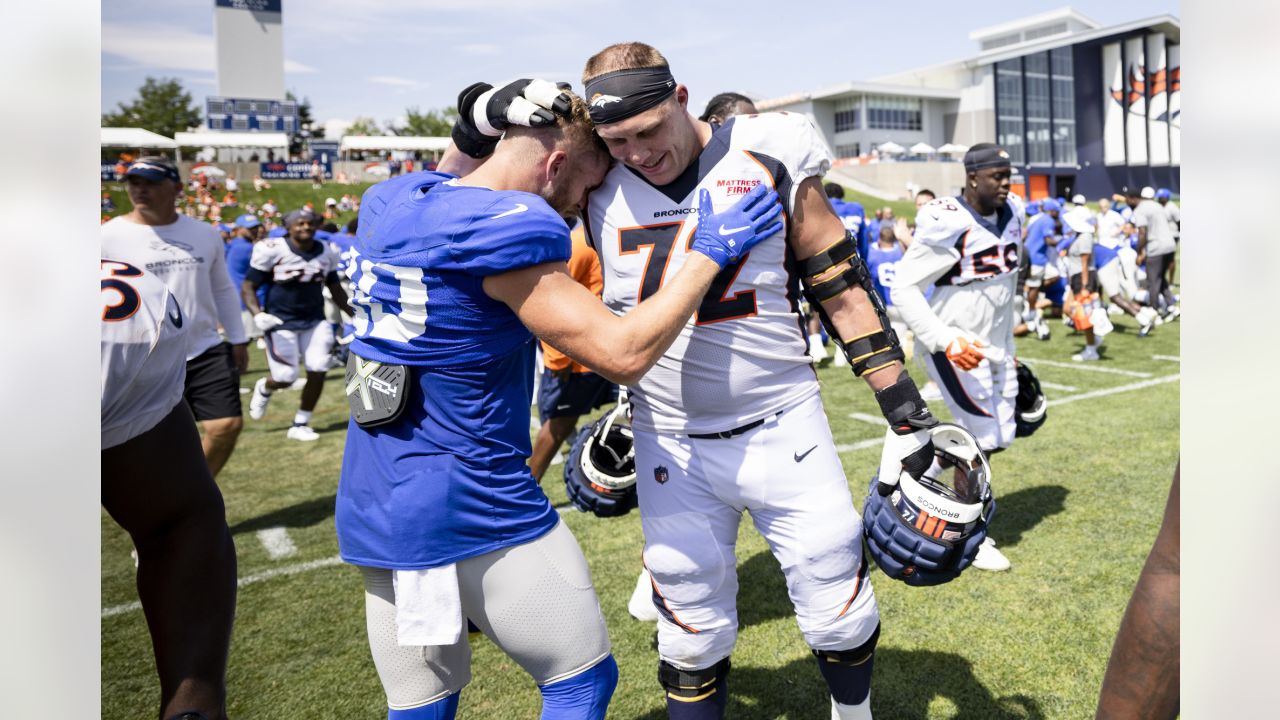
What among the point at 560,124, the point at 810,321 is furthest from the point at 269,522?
the point at 810,321

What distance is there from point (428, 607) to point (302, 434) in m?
7.62

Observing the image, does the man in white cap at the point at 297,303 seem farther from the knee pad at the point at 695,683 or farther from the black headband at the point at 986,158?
the knee pad at the point at 695,683

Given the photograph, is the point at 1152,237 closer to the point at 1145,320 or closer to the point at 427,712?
the point at 1145,320

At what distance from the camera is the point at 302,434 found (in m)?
9.17

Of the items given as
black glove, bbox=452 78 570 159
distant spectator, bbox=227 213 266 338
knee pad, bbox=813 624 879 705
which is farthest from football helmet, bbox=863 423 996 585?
distant spectator, bbox=227 213 266 338

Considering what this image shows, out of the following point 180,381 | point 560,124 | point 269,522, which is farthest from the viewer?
point 269,522

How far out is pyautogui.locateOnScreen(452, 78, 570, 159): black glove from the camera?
88.6 inches

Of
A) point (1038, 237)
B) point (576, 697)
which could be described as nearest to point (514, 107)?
point (576, 697)

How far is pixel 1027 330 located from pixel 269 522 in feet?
40.8

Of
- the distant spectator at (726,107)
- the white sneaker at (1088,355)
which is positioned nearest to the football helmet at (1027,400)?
the distant spectator at (726,107)

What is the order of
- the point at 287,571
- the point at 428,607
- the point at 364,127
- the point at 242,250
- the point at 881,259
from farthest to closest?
1. the point at 364,127
2. the point at 881,259
3. the point at 242,250
4. the point at 287,571
5. the point at 428,607

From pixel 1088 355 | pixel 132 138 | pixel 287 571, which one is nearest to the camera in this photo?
pixel 287 571

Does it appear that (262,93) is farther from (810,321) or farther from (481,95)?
(481,95)

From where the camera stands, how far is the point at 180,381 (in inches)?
113
